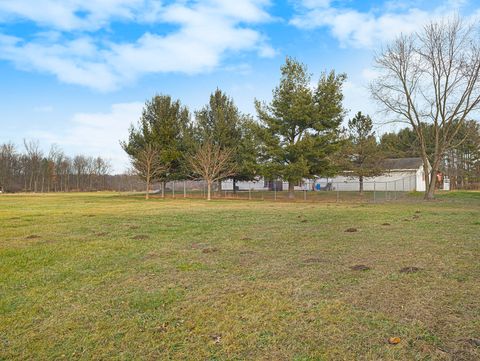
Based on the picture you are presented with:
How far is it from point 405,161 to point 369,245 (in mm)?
39081

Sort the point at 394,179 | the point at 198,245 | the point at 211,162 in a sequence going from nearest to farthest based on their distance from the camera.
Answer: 1. the point at 198,245
2. the point at 211,162
3. the point at 394,179

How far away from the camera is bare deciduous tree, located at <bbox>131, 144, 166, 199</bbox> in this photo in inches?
1163

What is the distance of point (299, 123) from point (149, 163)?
13.1m

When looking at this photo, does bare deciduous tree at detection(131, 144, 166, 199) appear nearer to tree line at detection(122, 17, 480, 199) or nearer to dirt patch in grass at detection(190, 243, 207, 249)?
tree line at detection(122, 17, 480, 199)

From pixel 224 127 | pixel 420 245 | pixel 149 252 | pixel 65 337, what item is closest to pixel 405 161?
pixel 224 127

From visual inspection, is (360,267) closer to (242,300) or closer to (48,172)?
(242,300)

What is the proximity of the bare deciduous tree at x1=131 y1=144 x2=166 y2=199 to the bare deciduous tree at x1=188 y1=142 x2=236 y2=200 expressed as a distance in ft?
9.32

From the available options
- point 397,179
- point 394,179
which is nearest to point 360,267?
point 397,179

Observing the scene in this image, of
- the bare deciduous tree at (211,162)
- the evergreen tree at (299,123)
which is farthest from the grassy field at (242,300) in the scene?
the bare deciduous tree at (211,162)

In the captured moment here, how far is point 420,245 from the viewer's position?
6699 millimetres

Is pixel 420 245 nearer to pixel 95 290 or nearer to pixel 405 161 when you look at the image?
pixel 95 290

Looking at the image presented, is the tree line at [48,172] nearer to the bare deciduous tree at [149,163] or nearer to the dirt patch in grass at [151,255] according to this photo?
the bare deciduous tree at [149,163]

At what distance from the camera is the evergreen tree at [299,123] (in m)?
24.1

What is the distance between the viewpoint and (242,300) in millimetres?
3729
